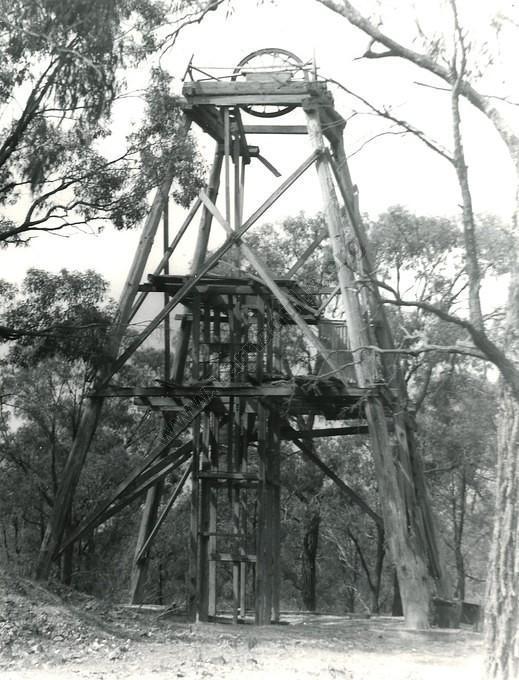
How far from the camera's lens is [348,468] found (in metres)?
30.4

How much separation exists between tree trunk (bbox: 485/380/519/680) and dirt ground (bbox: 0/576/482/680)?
2600mm

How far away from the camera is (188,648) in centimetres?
1144

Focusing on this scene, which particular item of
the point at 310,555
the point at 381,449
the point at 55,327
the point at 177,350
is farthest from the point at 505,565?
the point at 310,555

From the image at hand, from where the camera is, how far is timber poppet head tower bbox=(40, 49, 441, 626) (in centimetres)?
1514

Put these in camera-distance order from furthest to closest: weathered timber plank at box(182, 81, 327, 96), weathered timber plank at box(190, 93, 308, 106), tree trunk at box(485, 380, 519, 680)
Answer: weathered timber plank at box(190, 93, 308, 106) < weathered timber plank at box(182, 81, 327, 96) < tree trunk at box(485, 380, 519, 680)

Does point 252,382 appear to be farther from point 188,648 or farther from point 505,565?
point 505,565

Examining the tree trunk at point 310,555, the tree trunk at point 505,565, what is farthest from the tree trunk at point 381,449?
the tree trunk at point 310,555

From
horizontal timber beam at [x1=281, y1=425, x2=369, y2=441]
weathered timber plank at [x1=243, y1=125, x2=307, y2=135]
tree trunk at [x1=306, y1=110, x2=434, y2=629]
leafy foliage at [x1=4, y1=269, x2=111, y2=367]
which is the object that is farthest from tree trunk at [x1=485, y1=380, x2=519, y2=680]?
weathered timber plank at [x1=243, y1=125, x2=307, y2=135]

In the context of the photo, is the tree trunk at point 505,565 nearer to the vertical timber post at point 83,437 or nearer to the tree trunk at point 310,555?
the vertical timber post at point 83,437

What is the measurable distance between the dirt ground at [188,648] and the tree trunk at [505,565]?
2.60 meters

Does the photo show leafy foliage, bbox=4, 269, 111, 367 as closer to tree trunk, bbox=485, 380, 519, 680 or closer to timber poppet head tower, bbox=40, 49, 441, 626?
timber poppet head tower, bbox=40, 49, 441, 626

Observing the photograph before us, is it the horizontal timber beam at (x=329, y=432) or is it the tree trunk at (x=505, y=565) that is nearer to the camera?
the tree trunk at (x=505, y=565)

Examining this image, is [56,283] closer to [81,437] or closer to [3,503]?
[81,437]

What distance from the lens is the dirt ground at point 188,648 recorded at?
988cm
